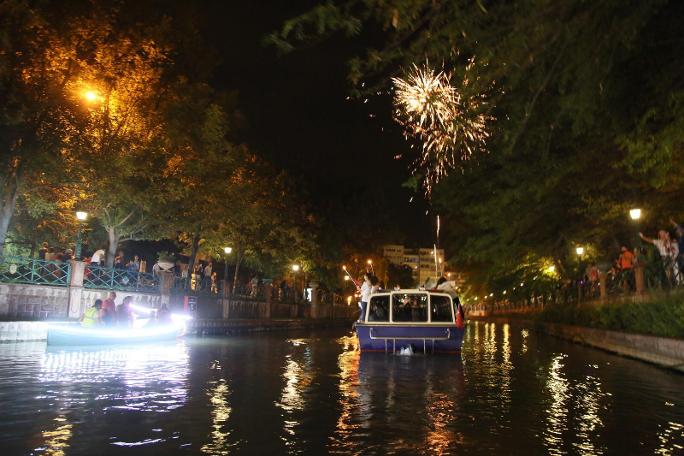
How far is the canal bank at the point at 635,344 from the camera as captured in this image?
16.5 meters

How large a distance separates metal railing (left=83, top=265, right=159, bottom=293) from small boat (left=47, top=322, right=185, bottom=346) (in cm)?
503

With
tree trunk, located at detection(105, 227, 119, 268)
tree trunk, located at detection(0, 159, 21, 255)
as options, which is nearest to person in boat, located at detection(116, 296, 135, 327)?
tree trunk, located at detection(0, 159, 21, 255)

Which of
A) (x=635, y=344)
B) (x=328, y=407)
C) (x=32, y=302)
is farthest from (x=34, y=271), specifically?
(x=635, y=344)

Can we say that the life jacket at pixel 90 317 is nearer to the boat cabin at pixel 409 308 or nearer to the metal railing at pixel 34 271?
the metal railing at pixel 34 271

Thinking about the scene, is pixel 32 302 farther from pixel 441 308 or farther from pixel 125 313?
pixel 441 308

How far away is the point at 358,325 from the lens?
66.4 ft

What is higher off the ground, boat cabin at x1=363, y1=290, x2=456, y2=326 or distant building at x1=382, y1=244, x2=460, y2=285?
distant building at x1=382, y1=244, x2=460, y2=285

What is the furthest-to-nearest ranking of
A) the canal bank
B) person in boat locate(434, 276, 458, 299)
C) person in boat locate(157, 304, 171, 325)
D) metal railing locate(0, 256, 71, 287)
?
person in boat locate(157, 304, 171, 325) < metal railing locate(0, 256, 71, 287) < person in boat locate(434, 276, 458, 299) < the canal bank

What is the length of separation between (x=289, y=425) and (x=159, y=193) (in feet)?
71.8

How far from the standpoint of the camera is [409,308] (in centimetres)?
2166

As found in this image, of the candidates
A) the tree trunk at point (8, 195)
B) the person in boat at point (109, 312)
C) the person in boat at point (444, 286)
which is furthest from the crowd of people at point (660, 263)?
the tree trunk at point (8, 195)

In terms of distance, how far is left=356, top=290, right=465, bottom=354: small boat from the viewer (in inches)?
768

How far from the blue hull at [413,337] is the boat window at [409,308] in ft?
4.88

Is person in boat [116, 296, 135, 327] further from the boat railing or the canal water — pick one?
the boat railing
